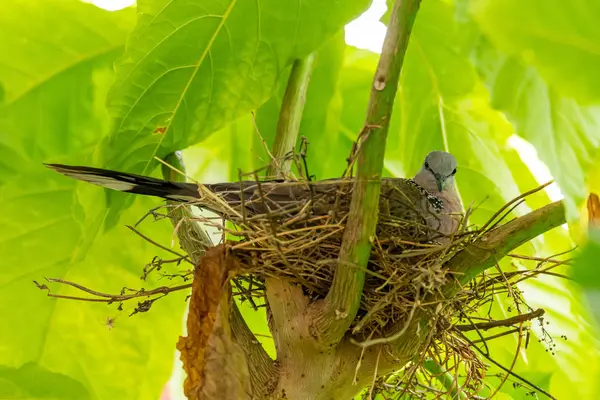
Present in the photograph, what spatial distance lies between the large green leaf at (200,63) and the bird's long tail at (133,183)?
7cm

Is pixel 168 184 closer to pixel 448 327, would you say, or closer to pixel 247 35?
pixel 247 35

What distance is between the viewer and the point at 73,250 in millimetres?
1027

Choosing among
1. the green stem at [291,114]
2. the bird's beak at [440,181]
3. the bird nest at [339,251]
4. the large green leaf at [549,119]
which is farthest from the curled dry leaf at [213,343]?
the bird's beak at [440,181]

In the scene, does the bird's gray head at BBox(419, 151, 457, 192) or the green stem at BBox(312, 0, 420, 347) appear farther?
the bird's gray head at BBox(419, 151, 457, 192)

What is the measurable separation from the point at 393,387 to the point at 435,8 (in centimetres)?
57

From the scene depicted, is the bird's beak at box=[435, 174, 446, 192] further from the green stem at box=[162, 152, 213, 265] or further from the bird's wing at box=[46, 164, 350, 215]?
the green stem at box=[162, 152, 213, 265]

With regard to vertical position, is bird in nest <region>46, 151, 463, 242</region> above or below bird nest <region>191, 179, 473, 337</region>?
above

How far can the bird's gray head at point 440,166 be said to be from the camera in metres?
1.04

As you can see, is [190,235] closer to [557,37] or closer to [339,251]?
[339,251]

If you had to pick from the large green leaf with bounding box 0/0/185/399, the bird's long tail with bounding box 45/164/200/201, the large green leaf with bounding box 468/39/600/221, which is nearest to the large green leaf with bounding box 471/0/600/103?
the large green leaf with bounding box 468/39/600/221

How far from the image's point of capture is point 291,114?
0.92m

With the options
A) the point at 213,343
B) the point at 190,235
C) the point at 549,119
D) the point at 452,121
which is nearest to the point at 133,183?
the point at 190,235

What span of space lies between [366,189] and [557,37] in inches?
9.5

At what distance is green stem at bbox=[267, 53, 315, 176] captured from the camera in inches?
35.1
